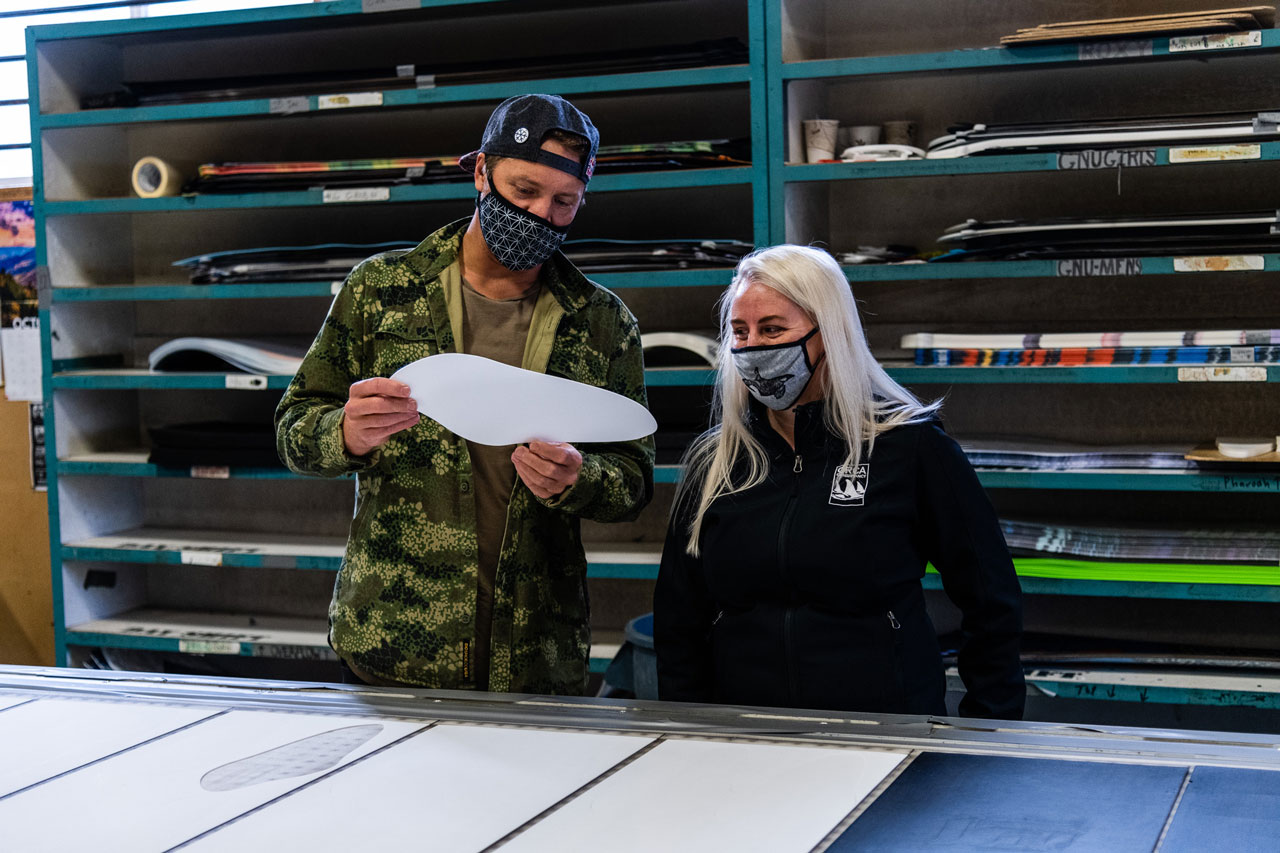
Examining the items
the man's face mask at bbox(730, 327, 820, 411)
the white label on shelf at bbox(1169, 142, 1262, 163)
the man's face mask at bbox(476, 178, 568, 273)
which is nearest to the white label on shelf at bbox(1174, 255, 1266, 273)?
the white label on shelf at bbox(1169, 142, 1262, 163)

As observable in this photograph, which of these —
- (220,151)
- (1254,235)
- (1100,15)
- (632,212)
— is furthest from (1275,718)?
(220,151)

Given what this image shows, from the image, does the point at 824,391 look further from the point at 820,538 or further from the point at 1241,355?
the point at 1241,355

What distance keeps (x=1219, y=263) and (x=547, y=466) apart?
172 cm

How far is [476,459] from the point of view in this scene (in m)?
1.79

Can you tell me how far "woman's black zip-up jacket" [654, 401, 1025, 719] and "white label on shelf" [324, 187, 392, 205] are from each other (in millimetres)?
1651

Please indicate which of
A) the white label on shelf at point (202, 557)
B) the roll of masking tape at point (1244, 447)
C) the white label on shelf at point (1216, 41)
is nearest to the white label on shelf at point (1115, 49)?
the white label on shelf at point (1216, 41)

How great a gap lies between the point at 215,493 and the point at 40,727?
240 centimetres

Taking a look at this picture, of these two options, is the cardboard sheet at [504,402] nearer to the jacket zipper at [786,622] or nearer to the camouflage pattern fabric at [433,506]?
the camouflage pattern fabric at [433,506]

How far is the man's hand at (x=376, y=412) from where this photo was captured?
5.19 ft

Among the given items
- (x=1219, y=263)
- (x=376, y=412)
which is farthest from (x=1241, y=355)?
(x=376, y=412)

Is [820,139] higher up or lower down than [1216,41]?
lower down

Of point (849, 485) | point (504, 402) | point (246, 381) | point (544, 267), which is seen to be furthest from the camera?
point (246, 381)

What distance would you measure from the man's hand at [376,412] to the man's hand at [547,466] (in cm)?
15

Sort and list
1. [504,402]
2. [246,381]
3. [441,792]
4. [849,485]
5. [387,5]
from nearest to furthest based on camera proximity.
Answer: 1. [441,792]
2. [504,402]
3. [849,485]
4. [387,5]
5. [246,381]
